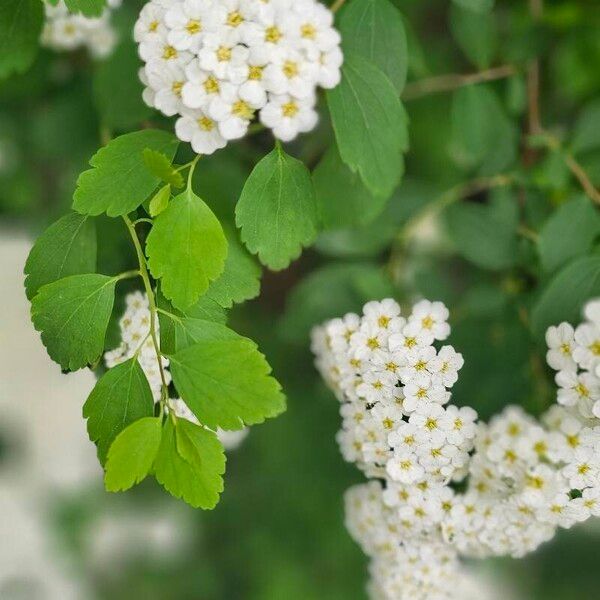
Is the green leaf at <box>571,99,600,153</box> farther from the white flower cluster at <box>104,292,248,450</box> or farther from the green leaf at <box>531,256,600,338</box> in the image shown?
the white flower cluster at <box>104,292,248,450</box>

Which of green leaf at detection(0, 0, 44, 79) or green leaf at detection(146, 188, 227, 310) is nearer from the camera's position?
green leaf at detection(146, 188, 227, 310)

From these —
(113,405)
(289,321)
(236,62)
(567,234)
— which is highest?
(236,62)

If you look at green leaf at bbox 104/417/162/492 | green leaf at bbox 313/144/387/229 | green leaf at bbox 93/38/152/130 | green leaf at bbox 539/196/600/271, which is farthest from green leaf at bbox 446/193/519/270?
green leaf at bbox 104/417/162/492

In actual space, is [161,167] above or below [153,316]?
above

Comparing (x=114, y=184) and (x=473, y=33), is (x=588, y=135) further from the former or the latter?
(x=114, y=184)

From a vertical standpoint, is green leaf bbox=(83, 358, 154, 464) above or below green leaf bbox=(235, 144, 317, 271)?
below

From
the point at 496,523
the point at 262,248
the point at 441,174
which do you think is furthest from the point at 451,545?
the point at 441,174

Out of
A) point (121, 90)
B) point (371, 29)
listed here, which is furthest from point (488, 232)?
point (121, 90)
